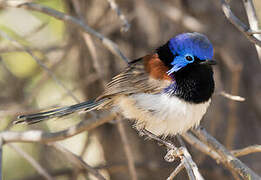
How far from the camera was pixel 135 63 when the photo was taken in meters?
3.59

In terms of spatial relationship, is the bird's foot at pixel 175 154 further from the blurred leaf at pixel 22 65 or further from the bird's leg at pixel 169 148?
the blurred leaf at pixel 22 65

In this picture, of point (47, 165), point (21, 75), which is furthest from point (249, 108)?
point (21, 75)

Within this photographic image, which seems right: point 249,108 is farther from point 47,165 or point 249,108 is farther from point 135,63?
point 47,165

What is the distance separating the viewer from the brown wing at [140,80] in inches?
132

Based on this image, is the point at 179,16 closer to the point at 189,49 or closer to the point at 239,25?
the point at 189,49

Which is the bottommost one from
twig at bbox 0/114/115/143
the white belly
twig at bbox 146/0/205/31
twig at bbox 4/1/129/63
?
the white belly

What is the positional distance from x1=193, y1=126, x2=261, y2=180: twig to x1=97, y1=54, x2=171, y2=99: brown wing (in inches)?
19.1

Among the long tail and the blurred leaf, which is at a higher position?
the blurred leaf

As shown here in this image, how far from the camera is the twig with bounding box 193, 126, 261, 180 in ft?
8.57

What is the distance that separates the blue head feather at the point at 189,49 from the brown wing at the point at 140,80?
0.12 meters

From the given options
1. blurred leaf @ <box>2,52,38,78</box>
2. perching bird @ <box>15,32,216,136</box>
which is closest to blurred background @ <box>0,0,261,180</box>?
blurred leaf @ <box>2,52,38,78</box>

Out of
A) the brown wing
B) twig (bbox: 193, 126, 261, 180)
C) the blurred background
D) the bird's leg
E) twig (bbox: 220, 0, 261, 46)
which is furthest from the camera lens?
the blurred background

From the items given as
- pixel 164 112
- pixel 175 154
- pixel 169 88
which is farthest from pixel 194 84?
pixel 175 154

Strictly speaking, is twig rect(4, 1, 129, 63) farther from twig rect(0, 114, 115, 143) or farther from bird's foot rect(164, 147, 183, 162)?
bird's foot rect(164, 147, 183, 162)
